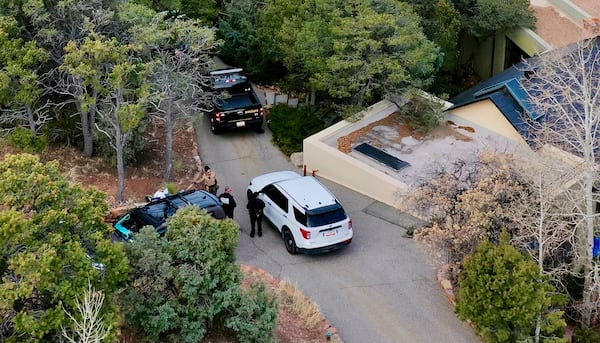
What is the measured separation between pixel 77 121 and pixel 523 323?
15.6m

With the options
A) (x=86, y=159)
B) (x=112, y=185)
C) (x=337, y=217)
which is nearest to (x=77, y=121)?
(x=86, y=159)

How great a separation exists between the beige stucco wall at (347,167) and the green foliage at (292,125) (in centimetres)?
149

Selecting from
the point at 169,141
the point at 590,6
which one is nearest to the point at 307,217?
the point at 169,141

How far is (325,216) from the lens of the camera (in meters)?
18.3

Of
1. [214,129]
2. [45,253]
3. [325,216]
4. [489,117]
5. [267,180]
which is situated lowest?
[214,129]

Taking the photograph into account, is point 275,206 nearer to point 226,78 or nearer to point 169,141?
point 169,141

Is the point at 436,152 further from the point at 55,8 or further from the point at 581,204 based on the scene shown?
the point at 55,8

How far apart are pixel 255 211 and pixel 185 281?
5820 mm

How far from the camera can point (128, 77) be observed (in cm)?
2100

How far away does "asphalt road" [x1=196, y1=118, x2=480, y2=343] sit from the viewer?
16.4m

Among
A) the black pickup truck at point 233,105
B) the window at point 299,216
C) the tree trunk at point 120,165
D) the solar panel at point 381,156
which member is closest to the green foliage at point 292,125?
the black pickup truck at point 233,105

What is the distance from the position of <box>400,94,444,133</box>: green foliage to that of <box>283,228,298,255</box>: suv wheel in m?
7.15

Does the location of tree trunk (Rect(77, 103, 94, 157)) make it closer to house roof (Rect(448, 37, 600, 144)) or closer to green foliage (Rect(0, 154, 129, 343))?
green foliage (Rect(0, 154, 129, 343))

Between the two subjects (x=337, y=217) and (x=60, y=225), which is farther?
(x=337, y=217)
